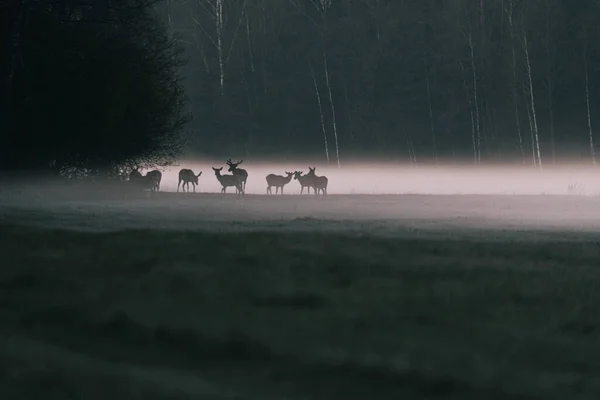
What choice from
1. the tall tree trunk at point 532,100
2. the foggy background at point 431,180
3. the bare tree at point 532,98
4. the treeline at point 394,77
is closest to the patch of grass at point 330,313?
the foggy background at point 431,180

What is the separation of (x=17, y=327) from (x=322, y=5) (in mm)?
69889

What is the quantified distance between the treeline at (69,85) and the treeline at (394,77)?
1352 inches

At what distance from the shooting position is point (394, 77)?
72.6 meters

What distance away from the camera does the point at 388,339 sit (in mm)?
8188

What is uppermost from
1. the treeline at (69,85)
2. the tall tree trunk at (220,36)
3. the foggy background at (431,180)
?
the tall tree trunk at (220,36)

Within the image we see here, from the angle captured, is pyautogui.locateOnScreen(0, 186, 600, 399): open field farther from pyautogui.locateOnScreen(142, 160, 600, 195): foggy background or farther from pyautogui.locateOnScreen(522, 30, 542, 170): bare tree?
pyautogui.locateOnScreen(522, 30, 542, 170): bare tree

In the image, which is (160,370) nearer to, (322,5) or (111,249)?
(111,249)

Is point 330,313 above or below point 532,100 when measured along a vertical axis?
below

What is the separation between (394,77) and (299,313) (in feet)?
211

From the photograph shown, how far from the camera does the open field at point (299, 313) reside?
6910 millimetres

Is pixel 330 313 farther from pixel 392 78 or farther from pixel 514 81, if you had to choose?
pixel 392 78

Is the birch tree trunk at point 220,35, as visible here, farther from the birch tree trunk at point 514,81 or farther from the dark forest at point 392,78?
the birch tree trunk at point 514,81

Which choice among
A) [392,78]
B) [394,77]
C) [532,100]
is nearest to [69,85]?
[532,100]

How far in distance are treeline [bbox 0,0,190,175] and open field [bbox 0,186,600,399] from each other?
468 inches
